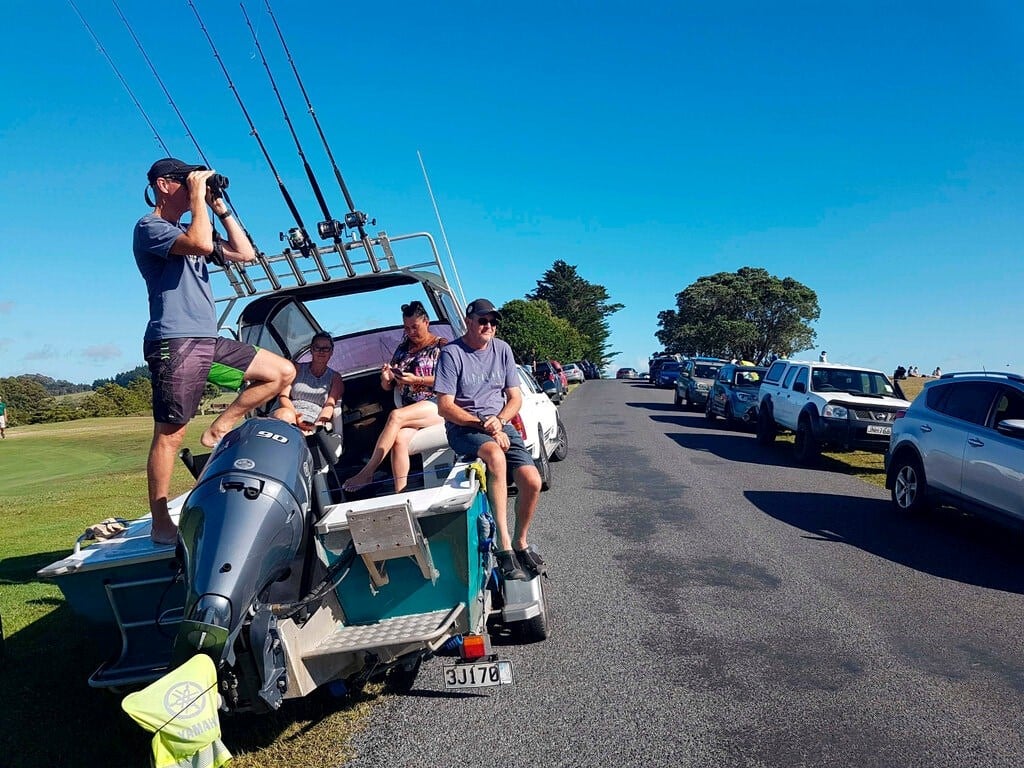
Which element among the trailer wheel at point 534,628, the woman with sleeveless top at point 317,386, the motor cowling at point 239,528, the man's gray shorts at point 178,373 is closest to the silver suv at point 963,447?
the trailer wheel at point 534,628

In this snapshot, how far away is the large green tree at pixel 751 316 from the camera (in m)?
69.1

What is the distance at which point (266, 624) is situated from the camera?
2.80 metres

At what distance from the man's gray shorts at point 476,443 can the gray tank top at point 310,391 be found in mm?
1722

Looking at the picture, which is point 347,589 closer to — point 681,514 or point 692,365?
point 681,514

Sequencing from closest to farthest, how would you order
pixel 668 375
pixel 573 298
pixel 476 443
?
pixel 476 443 → pixel 668 375 → pixel 573 298

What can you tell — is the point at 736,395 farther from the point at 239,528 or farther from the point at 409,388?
the point at 239,528

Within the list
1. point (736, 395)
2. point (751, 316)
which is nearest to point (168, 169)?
point (736, 395)

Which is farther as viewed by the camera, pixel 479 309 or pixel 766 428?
pixel 766 428

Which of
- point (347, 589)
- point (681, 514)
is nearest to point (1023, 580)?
point (681, 514)

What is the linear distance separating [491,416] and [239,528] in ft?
7.56

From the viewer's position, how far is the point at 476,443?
485 centimetres

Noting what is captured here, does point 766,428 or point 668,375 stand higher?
point 668,375

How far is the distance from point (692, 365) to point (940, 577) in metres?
21.5

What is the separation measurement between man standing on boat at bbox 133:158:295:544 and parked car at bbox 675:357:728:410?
23.0 metres
